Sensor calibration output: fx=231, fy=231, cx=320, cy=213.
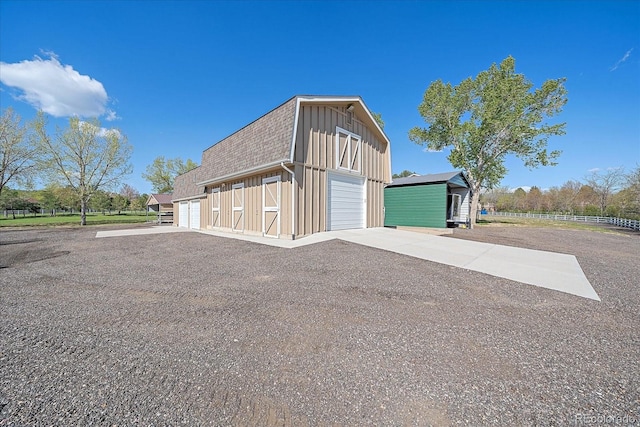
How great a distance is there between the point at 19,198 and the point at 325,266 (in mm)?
66963

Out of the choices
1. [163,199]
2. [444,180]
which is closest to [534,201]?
[444,180]

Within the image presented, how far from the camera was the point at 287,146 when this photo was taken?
903 centimetres

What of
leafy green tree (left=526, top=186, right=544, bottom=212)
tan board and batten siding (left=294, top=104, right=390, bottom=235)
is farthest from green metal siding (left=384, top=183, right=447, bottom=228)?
leafy green tree (left=526, top=186, right=544, bottom=212)

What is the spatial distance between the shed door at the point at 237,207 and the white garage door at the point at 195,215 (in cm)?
627

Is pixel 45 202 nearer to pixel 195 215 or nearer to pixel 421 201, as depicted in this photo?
pixel 195 215

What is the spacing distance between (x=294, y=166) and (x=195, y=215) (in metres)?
12.5

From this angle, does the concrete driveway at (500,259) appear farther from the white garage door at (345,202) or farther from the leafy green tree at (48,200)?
the leafy green tree at (48,200)

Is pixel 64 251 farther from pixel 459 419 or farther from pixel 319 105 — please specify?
pixel 459 419

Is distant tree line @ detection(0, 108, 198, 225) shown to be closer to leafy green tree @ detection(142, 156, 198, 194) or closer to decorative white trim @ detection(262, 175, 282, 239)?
leafy green tree @ detection(142, 156, 198, 194)

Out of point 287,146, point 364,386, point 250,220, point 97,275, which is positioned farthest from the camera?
point 250,220

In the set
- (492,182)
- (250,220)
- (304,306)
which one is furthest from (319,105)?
(492,182)

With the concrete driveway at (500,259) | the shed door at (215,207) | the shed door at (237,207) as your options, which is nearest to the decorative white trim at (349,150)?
the concrete driveway at (500,259)

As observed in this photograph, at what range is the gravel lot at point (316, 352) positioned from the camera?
5.45 feet

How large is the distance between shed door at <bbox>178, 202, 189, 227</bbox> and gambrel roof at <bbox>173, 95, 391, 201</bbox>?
535cm
